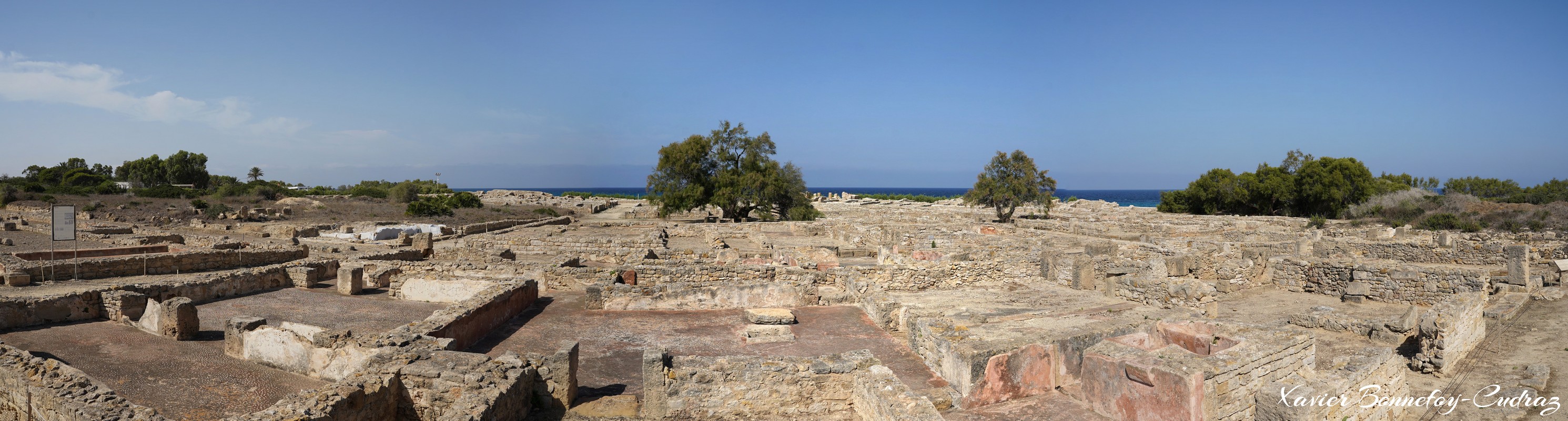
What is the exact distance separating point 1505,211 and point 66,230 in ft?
164

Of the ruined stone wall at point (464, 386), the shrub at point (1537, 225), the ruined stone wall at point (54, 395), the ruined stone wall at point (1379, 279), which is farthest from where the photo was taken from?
the shrub at point (1537, 225)

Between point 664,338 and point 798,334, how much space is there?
6.65 ft

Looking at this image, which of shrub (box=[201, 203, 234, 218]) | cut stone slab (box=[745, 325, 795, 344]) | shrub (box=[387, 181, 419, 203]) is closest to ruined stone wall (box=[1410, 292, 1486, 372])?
cut stone slab (box=[745, 325, 795, 344])

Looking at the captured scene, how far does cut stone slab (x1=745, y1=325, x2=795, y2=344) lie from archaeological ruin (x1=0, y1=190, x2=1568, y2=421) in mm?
56

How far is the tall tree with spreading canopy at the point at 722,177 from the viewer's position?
43000mm

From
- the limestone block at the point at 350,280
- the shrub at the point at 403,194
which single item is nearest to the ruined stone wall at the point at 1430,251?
the limestone block at the point at 350,280

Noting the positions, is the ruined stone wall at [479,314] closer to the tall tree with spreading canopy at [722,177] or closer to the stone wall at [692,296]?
the stone wall at [692,296]

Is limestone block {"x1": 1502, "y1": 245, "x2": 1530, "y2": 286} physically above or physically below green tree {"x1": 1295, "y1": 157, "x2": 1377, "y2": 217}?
below

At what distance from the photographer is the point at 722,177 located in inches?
1714

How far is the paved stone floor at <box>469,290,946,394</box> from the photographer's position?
28.3ft

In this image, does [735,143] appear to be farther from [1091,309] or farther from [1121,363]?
[1121,363]

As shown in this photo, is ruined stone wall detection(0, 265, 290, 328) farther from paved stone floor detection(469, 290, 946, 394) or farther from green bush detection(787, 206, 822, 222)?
green bush detection(787, 206, 822, 222)

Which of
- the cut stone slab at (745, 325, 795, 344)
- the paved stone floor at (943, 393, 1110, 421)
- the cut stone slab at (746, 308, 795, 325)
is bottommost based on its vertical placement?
the paved stone floor at (943, 393, 1110, 421)

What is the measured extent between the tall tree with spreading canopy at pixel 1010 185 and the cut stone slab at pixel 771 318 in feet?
99.6
